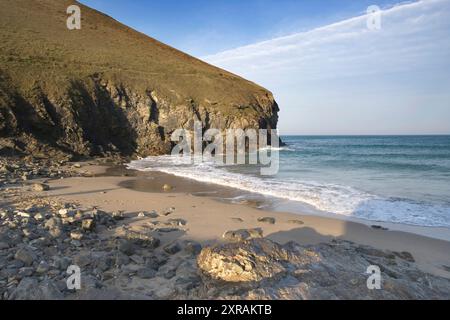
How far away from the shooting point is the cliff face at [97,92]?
24.9 meters

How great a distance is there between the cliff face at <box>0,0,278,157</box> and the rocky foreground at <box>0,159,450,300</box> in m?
17.9

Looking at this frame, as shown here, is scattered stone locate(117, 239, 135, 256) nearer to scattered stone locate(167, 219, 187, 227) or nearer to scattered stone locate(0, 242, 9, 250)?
scattered stone locate(0, 242, 9, 250)

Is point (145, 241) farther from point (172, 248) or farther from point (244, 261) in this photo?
point (244, 261)

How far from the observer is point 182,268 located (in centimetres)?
527

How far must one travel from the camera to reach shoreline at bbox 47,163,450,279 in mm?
7430

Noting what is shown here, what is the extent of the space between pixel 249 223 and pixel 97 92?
2709cm

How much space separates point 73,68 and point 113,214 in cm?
2861

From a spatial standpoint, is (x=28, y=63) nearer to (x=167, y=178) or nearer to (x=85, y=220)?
(x=167, y=178)

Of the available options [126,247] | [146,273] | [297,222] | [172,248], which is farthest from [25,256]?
[297,222]

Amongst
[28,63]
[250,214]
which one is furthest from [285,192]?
[28,63]

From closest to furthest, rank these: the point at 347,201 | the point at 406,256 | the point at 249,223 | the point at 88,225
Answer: the point at 406,256
the point at 88,225
the point at 249,223
the point at 347,201

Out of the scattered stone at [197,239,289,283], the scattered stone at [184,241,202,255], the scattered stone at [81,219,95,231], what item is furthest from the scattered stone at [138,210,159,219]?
the scattered stone at [197,239,289,283]

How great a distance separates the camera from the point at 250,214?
9891mm

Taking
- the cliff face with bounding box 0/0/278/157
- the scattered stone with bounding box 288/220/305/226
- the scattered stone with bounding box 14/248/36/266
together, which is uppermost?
the cliff face with bounding box 0/0/278/157
